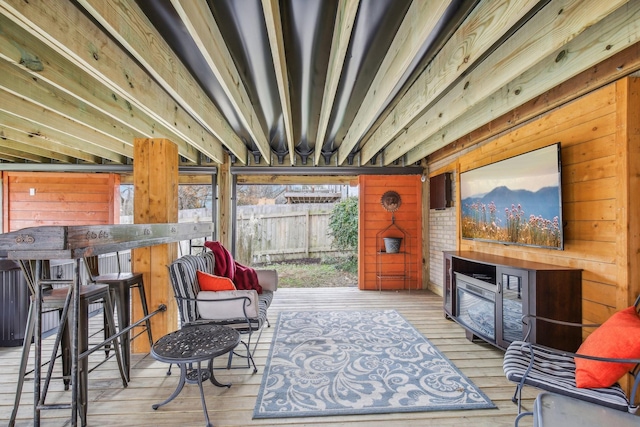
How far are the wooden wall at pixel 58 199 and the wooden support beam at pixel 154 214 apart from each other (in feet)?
10.7

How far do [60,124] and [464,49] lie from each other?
13.0 ft

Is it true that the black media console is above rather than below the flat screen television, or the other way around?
below

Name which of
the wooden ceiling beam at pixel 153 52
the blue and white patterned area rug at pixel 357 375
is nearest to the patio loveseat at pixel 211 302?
the blue and white patterned area rug at pixel 357 375

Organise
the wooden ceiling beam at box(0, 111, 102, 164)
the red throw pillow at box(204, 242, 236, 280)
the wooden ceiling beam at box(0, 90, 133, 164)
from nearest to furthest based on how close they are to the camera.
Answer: the wooden ceiling beam at box(0, 90, 133, 164)
the red throw pillow at box(204, 242, 236, 280)
the wooden ceiling beam at box(0, 111, 102, 164)

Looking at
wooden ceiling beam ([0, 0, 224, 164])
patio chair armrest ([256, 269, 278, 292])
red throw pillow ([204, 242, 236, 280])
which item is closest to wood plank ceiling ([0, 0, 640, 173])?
wooden ceiling beam ([0, 0, 224, 164])

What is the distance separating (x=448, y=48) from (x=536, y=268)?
177 cm

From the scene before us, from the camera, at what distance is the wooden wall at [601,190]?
1.95 meters

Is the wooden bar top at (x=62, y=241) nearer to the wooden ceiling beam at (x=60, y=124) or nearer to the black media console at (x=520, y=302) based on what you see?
the wooden ceiling beam at (x=60, y=124)

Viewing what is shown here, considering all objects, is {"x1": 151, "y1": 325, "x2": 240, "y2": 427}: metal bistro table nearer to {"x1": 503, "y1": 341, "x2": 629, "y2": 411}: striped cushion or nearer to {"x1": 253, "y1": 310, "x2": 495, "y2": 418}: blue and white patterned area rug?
{"x1": 253, "y1": 310, "x2": 495, "y2": 418}: blue and white patterned area rug

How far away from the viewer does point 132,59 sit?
2.10 metres

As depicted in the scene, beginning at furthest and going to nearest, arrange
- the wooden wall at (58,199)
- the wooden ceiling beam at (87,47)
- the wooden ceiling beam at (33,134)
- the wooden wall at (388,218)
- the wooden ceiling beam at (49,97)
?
the wooden wall at (58,199)
the wooden wall at (388,218)
the wooden ceiling beam at (33,134)
the wooden ceiling beam at (49,97)
the wooden ceiling beam at (87,47)

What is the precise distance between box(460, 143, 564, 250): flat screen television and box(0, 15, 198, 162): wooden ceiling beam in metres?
3.77

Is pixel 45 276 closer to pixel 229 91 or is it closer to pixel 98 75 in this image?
pixel 98 75

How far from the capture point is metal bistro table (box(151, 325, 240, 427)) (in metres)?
1.68
